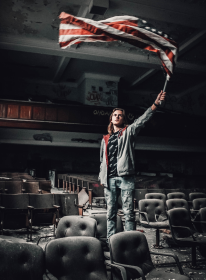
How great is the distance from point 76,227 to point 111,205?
49cm

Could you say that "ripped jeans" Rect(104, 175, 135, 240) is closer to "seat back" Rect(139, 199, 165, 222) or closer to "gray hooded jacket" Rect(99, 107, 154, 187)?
"gray hooded jacket" Rect(99, 107, 154, 187)

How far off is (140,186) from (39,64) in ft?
29.0

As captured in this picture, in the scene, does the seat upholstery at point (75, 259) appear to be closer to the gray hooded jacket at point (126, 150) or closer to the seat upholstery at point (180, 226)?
the gray hooded jacket at point (126, 150)

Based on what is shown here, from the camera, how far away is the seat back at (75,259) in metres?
2.00

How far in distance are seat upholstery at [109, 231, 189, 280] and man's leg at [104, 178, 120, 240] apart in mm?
484

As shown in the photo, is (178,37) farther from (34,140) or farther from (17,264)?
(17,264)

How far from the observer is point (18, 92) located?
16094mm

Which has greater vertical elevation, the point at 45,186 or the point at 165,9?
the point at 165,9

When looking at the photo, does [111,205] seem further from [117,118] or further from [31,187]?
[31,187]

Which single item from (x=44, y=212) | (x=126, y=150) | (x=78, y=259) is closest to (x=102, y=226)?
(x=126, y=150)

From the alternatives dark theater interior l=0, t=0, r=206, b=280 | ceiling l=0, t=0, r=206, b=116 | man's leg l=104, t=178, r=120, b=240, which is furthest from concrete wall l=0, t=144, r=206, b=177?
man's leg l=104, t=178, r=120, b=240

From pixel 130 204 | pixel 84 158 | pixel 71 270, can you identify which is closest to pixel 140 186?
pixel 130 204

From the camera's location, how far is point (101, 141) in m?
6.13

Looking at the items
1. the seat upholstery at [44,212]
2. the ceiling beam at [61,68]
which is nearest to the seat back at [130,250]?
the seat upholstery at [44,212]
